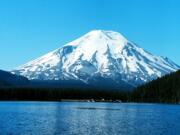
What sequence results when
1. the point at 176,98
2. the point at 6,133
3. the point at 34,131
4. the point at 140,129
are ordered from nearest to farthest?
the point at 6,133 → the point at 34,131 → the point at 140,129 → the point at 176,98

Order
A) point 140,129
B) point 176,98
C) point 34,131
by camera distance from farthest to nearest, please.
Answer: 1. point 176,98
2. point 140,129
3. point 34,131

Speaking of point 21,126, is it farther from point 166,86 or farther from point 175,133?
point 166,86

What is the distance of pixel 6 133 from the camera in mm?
60281

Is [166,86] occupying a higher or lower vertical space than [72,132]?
higher

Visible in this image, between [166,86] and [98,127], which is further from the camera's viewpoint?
[166,86]

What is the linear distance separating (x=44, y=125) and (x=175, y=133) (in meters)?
19.6

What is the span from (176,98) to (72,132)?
134828 mm

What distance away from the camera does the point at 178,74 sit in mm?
196125

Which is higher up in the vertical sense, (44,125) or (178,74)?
(178,74)

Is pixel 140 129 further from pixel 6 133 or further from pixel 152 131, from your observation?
pixel 6 133

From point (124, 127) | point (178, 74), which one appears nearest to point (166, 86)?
point (178, 74)

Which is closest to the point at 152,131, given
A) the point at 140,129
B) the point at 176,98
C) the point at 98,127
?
the point at 140,129

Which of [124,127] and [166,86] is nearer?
[124,127]

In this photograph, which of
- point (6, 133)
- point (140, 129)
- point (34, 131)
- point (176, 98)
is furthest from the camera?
point (176, 98)
